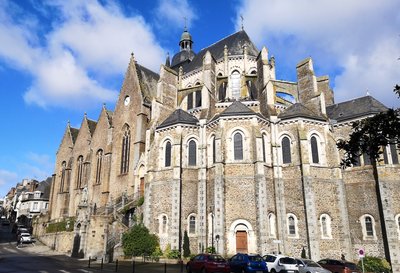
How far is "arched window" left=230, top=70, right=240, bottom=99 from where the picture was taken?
36000 millimetres

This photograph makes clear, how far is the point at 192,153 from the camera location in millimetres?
29094

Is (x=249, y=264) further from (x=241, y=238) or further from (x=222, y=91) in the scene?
(x=222, y=91)

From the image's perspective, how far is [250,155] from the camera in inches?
1033

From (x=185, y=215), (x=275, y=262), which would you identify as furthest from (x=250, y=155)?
(x=275, y=262)

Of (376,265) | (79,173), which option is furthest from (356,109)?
(79,173)

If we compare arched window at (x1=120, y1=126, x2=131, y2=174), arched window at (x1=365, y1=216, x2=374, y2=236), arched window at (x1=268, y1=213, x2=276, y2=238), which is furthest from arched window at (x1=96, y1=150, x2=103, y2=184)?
arched window at (x1=365, y1=216, x2=374, y2=236)

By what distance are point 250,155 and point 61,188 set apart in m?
31.8

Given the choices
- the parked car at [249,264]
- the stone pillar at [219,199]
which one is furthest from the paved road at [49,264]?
the stone pillar at [219,199]

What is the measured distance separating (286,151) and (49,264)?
19.4 meters

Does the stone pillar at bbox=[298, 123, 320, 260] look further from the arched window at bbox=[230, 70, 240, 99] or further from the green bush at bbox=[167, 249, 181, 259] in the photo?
the arched window at bbox=[230, 70, 240, 99]

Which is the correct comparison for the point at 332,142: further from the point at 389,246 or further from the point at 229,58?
the point at 229,58

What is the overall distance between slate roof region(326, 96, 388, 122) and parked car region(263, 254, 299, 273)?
621 inches

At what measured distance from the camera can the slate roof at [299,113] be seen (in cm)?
2781

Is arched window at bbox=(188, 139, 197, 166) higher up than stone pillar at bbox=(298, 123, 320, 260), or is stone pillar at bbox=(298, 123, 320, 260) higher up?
arched window at bbox=(188, 139, 197, 166)
